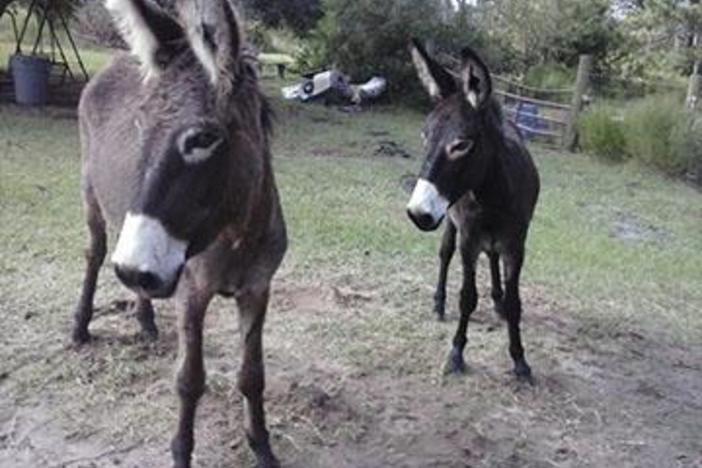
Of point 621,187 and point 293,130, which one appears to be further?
point 293,130

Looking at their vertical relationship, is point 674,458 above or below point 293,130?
above

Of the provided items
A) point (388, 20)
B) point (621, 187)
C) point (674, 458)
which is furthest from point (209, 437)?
point (388, 20)

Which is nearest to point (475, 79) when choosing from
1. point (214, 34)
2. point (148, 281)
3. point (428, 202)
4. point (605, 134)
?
point (428, 202)

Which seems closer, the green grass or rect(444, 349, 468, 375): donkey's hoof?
rect(444, 349, 468, 375): donkey's hoof

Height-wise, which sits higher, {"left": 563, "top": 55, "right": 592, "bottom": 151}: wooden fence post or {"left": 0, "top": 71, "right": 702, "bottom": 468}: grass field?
{"left": 0, "top": 71, "right": 702, "bottom": 468}: grass field

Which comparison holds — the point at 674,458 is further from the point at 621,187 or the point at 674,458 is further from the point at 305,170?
the point at 621,187

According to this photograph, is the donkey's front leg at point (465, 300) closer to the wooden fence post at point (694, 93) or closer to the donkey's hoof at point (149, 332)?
the donkey's hoof at point (149, 332)

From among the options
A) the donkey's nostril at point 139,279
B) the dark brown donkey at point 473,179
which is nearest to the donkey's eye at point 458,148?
the dark brown donkey at point 473,179

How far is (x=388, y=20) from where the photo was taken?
14.8 m

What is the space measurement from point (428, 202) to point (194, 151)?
1.37m

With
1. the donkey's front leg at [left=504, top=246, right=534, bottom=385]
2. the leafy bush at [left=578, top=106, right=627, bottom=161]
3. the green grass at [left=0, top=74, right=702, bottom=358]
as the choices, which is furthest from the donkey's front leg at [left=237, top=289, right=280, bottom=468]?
the leafy bush at [left=578, top=106, right=627, bottom=161]

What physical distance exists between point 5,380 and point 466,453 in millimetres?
2019

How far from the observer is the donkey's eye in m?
3.18

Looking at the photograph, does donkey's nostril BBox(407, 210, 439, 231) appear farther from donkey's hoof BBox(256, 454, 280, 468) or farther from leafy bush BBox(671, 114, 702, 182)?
leafy bush BBox(671, 114, 702, 182)
